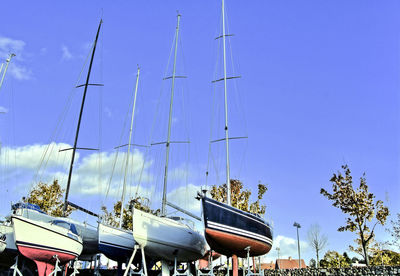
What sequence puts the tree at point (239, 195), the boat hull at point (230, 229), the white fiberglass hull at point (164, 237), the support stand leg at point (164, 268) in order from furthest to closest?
the tree at point (239, 195)
the support stand leg at point (164, 268)
the white fiberglass hull at point (164, 237)
the boat hull at point (230, 229)

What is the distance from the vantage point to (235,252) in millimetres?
19250

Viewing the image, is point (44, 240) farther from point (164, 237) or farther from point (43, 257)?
point (164, 237)

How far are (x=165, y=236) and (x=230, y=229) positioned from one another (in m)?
4.30

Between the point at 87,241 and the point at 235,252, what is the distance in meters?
13.4

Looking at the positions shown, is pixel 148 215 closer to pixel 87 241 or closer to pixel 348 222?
pixel 87 241

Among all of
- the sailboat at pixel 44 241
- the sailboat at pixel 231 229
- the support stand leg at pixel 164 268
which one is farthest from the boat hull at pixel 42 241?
the sailboat at pixel 231 229

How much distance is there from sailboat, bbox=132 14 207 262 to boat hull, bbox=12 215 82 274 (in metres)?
4.39

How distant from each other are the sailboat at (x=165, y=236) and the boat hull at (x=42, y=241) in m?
4.39

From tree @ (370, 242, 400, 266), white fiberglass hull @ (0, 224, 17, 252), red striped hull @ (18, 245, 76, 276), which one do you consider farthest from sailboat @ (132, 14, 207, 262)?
tree @ (370, 242, 400, 266)

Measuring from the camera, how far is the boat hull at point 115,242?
22031 millimetres

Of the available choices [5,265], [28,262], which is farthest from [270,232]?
[5,265]

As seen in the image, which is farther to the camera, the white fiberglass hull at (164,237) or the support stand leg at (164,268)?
the support stand leg at (164,268)

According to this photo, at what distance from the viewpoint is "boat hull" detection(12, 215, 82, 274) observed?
1706 cm

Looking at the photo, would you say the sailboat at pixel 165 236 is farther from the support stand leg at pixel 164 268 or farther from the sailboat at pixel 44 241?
the sailboat at pixel 44 241
